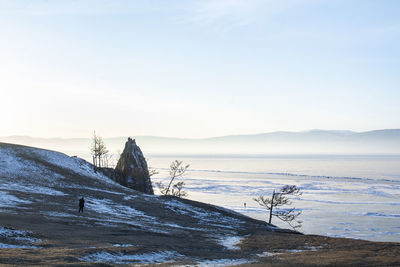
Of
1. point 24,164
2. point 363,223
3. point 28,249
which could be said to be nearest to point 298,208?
point 363,223

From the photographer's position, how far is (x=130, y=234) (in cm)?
3084

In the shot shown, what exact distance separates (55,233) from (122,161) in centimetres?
4935

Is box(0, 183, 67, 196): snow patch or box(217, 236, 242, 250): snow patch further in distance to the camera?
box(0, 183, 67, 196): snow patch

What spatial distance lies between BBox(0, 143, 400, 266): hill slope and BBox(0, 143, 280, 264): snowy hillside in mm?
65

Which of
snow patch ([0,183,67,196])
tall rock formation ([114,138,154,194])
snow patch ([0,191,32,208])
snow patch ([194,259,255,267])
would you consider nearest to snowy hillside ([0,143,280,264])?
snow patch ([0,191,32,208])

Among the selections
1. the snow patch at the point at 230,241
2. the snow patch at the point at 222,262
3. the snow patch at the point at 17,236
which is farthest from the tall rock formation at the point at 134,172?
the snow patch at the point at 222,262

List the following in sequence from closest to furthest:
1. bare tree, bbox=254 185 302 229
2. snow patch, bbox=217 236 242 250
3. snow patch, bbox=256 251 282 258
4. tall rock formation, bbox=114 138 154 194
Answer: snow patch, bbox=256 251 282 258
snow patch, bbox=217 236 242 250
bare tree, bbox=254 185 302 229
tall rock formation, bbox=114 138 154 194

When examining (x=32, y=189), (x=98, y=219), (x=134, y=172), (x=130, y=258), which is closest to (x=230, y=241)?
(x=98, y=219)

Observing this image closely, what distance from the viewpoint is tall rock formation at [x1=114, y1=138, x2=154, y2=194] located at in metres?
74.3

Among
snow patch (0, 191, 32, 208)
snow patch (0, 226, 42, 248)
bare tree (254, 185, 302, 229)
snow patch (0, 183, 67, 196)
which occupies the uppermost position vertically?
snow patch (0, 183, 67, 196)

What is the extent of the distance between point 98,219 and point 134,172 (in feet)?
127

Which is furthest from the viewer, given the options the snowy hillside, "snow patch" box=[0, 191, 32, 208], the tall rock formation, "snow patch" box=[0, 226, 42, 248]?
the tall rock formation

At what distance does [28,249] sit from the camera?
2197 centimetres

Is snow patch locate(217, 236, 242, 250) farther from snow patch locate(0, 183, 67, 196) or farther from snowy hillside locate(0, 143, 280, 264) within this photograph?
snow patch locate(0, 183, 67, 196)
